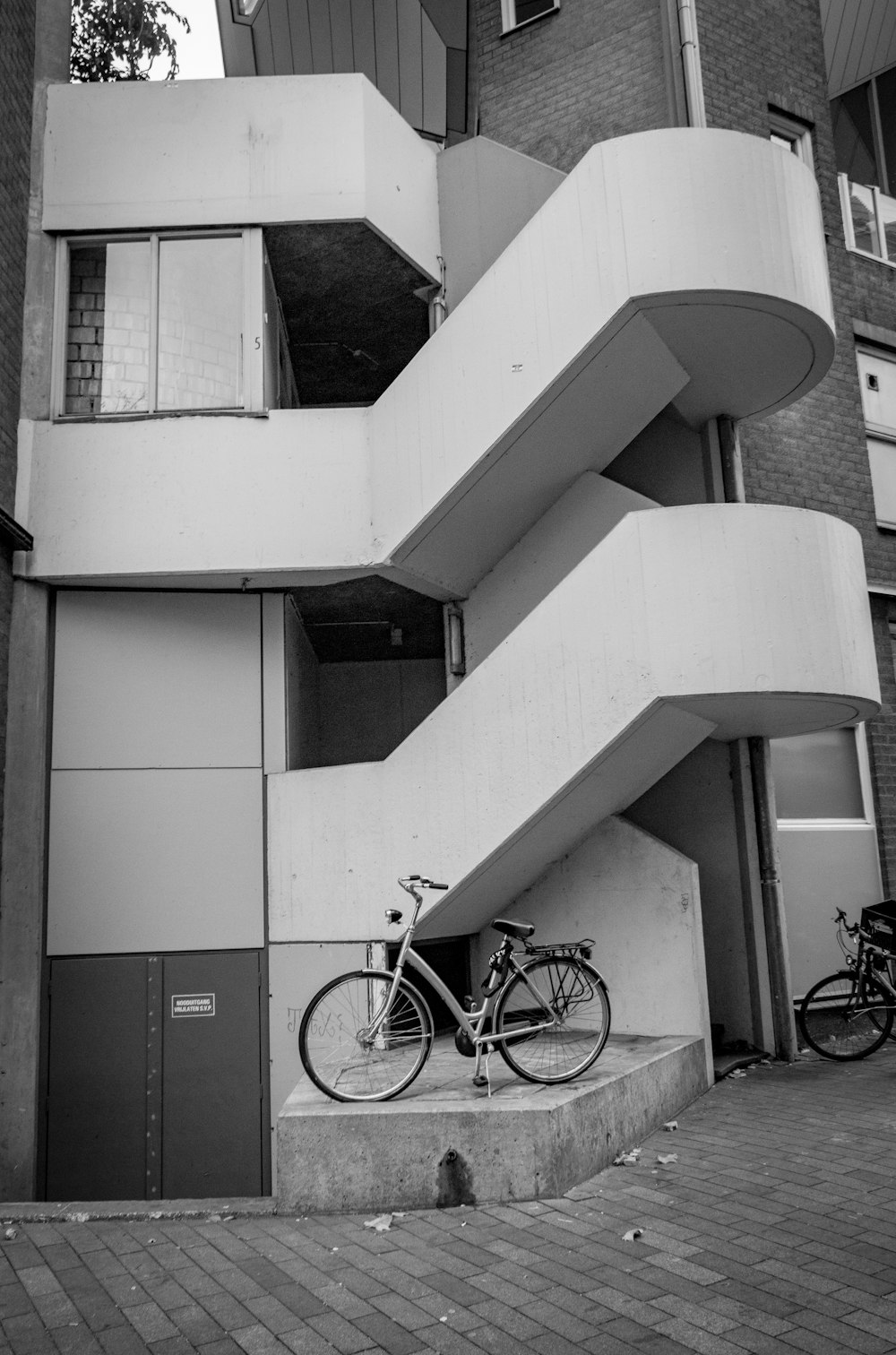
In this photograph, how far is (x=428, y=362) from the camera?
855cm

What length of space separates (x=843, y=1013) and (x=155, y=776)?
5857 mm

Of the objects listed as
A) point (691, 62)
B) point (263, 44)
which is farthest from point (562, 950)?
point (263, 44)

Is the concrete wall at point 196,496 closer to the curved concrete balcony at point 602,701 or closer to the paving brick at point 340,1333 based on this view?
the curved concrete balcony at point 602,701

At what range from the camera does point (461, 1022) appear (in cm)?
639

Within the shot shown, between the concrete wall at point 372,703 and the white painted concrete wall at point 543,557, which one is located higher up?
the white painted concrete wall at point 543,557

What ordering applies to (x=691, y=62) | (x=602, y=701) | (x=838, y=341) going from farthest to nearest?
(x=838, y=341)
(x=691, y=62)
(x=602, y=701)

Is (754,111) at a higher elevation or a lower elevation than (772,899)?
higher

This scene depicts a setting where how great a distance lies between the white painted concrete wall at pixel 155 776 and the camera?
872 centimetres

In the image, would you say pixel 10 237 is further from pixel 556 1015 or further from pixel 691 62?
pixel 556 1015

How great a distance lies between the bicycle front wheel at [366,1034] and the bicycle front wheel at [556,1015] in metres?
0.58

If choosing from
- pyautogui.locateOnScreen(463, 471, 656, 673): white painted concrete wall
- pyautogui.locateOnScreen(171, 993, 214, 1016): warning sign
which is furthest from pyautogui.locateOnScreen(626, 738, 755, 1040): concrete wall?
pyautogui.locateOnScreen(171, 993, 214, 1016): warning sign

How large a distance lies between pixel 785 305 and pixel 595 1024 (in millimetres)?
5041

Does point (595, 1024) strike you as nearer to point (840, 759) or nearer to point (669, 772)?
point (669, 772)

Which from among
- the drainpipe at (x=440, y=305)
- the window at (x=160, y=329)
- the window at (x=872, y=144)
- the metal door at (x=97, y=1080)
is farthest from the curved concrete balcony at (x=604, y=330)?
the window at (x=872, y=144)
